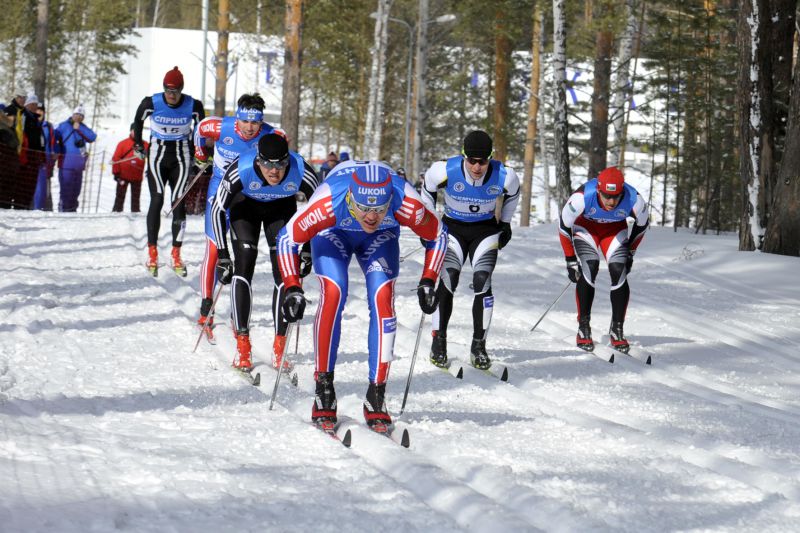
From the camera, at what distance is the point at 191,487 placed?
16.6ft

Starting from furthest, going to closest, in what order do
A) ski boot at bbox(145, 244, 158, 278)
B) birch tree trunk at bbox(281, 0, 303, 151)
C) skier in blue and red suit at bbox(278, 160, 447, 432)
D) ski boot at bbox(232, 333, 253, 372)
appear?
birch tree trunk at bbox(281, 0, 303, 151) → ski boot at bbox(145, 244, 158, 278) → ski boot at bbox(232, 333, 253, 372) → skier in blue and red suit at bbox(278, 160, 447, 432)

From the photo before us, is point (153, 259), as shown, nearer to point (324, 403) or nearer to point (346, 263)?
point (346, 263)

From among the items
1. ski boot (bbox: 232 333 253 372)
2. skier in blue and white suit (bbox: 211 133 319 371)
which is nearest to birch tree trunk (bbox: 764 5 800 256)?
skier in blue and white suit (bbox: 211 133 319 371)

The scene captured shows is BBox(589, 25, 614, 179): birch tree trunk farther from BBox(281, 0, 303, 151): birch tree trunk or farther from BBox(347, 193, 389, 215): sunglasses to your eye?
BBox(347, 193, 389, 215): sunglasses

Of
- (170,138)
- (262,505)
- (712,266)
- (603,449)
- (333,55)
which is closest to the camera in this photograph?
(262,505)

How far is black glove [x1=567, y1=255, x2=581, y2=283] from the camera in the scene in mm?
10312

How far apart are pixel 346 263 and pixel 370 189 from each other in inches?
28.7

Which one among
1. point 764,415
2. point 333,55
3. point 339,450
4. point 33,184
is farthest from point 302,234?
point 333,55

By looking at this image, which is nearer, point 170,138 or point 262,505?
point 262,505

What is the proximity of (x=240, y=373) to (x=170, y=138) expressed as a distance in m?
4.72

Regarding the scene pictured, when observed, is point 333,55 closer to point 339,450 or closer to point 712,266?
point 712,266

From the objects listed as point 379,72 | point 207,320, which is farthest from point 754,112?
point 379,72

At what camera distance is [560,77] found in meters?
21.2

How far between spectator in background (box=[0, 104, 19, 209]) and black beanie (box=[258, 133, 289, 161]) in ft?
36.6
